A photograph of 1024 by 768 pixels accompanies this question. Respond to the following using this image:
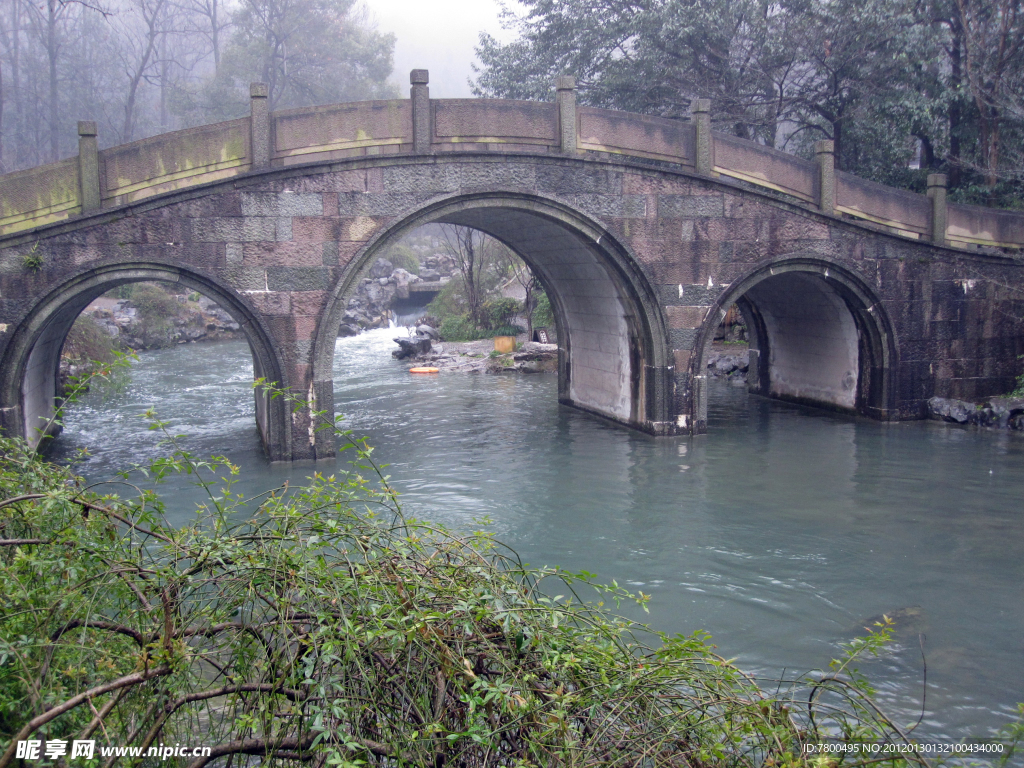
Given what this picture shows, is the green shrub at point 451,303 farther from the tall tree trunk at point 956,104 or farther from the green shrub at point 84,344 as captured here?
the tall tree trunk at point 956,104

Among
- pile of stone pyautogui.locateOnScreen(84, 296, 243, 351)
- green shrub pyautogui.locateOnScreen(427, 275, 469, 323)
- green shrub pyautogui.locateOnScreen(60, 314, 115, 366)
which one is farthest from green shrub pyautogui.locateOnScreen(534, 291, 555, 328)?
green shrub pyautogui.locateOnScreen(60, 314, 115, 366)

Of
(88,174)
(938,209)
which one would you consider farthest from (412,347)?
(938,209)

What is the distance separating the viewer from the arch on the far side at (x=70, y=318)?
9469 millimetres

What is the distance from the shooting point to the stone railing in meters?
9.67

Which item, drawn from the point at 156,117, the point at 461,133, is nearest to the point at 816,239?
the point at 461,133

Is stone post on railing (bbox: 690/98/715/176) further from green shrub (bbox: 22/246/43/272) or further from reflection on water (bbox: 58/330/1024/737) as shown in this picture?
green shrub (bbox: 22/246/43/272)

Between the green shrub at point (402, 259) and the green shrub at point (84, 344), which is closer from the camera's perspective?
the green shrub at point (84, 344)

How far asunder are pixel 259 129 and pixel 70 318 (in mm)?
4189

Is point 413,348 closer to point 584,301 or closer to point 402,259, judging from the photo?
point 584,301

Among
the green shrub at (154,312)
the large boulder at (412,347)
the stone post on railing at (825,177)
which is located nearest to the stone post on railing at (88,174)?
the stone post on railing at (825,177)

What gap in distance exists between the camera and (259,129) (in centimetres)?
1020

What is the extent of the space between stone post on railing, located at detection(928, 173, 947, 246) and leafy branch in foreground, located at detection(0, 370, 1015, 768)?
1119 cm

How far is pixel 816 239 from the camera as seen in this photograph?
485 inches

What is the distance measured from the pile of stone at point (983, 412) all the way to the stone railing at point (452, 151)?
8.18ft
